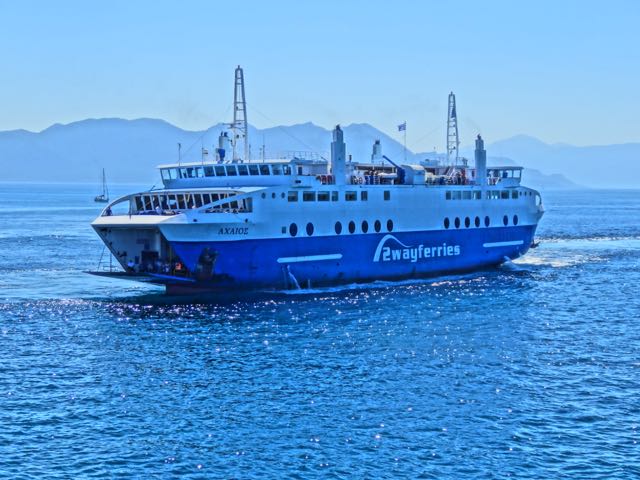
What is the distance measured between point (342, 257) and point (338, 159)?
6.81 metres

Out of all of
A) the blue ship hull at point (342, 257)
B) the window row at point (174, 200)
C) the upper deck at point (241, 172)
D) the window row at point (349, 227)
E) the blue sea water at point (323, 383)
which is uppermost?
the upper deck at point (241, 172)

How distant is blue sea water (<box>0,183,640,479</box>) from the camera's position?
85.4ft

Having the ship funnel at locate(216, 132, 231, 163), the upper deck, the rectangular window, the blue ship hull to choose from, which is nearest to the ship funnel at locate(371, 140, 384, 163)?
the blue ship hull

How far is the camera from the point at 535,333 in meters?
43.5

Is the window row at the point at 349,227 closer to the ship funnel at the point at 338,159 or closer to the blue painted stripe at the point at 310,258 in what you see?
the blue painted stripe at the point at 310,258

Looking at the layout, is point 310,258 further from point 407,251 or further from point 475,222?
point 475,222

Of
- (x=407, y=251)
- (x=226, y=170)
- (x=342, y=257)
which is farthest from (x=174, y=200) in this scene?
(x=407, y=251)

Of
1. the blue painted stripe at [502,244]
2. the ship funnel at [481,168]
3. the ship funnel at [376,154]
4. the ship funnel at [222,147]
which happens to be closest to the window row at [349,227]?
the ship funnel at [222,147]

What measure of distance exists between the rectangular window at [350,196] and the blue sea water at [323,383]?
20.2 ft

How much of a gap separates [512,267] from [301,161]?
80.0 feet

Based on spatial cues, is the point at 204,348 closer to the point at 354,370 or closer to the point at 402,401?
the point at 354,370

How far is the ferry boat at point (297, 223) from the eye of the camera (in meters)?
49.8

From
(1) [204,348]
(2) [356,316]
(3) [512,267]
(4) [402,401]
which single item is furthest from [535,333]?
(3) [512,267]

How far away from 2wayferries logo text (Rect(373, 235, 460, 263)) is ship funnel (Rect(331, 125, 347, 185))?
5.72 m
